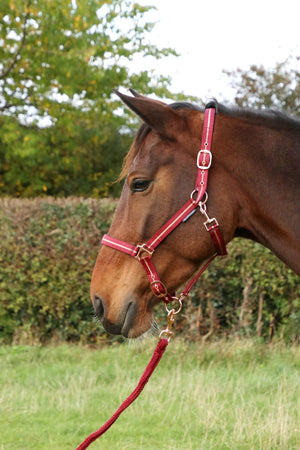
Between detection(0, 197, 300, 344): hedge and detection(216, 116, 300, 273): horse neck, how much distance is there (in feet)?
14.5

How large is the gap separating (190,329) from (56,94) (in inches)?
283

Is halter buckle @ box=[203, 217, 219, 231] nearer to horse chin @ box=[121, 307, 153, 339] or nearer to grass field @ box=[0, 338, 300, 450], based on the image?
horse chin @ box=[121, 307, 153, 339]

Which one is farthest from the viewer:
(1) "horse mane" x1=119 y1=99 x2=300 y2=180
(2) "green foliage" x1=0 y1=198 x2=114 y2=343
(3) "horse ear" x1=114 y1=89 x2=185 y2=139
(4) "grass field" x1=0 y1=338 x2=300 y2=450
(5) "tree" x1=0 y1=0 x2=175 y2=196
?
(5) "tree" x1=0 y1=0 x2=175 y2=196

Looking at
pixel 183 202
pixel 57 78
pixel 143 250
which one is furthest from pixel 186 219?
pixel 57 78

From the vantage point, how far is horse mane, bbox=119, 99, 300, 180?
2.82m

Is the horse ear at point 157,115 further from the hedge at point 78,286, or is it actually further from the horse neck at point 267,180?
the hedge at point 78,286

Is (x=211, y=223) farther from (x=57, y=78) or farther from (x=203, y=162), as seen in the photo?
(x=57, y=78)

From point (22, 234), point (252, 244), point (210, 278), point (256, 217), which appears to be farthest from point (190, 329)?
point (256, 217)

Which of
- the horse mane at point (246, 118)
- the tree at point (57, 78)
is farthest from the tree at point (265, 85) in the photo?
the horse mane at point (246, 118)

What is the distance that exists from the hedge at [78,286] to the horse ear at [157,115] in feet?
15.1

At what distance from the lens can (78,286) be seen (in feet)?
26.6

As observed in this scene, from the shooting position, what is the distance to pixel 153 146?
9.08 feet

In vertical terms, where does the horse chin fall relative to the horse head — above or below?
below

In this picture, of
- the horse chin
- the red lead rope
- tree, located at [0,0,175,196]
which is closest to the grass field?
the red lead rope
